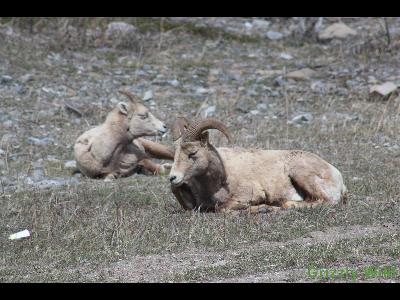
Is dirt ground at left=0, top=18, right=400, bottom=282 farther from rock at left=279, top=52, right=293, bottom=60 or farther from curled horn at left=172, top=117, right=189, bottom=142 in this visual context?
curled horn at left=172, top=117, right=189, bottom=142

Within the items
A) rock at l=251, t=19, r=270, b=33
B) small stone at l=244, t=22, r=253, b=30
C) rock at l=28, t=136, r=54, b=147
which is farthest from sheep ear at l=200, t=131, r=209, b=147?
rock at l=251, t=19, r=270, b=33

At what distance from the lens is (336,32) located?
2325 cm

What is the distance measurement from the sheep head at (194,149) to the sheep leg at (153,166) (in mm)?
3448

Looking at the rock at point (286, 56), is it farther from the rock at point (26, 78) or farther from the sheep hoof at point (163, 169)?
the sheep hoof at point (163, 169)

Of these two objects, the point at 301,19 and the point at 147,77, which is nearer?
the point at 147,77

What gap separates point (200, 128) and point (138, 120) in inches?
169

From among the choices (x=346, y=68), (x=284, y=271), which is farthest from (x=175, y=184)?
(x=346, y=68)

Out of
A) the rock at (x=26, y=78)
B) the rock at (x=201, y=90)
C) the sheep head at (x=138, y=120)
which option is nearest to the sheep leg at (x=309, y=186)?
the sheep head at (x=138, y=120)

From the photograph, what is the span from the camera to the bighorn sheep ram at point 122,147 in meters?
14.5

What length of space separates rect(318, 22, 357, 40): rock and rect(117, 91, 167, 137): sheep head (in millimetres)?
9273

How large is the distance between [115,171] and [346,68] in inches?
315

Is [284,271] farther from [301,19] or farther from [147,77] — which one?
[301,19]

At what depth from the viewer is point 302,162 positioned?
11328mm

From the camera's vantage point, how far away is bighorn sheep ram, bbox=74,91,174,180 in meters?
14.5
